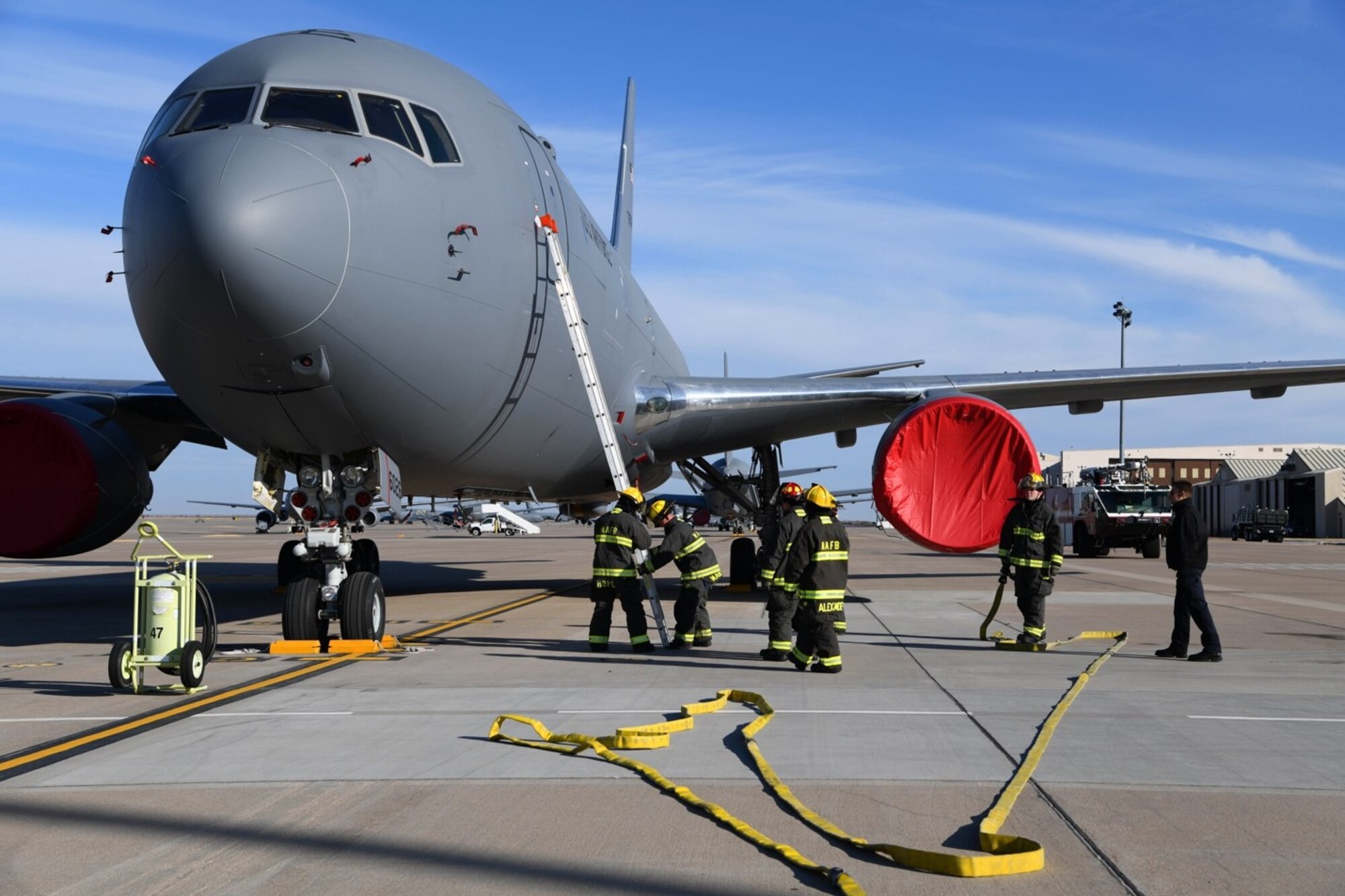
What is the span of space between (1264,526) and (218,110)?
5731cm

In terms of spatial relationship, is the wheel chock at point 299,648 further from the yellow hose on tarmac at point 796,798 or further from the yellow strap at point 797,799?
the yellow strap at point 797,799

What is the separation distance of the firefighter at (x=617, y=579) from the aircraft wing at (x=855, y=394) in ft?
14.4

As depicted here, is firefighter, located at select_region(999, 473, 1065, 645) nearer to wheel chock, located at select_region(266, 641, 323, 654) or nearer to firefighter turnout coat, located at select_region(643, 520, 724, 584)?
firefighter turnout coat, located at select_region(643, 520, 724, 584)

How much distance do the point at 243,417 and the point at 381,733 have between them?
12.4 feet

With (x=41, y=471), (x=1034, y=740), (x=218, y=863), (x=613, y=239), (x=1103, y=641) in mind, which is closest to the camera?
(x=218, y=863)

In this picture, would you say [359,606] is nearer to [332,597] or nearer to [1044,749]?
[332,597]

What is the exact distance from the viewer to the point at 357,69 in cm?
958

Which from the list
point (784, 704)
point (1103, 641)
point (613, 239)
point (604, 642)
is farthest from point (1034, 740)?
point (613, 239)

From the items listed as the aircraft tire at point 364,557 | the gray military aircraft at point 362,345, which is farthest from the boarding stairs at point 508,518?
the gray military aircraft at point 362,345

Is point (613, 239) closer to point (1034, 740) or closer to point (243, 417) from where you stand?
point (243, 417)

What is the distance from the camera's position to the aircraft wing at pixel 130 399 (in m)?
13.8

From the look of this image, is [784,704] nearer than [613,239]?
Yes

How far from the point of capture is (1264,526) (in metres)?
56.8

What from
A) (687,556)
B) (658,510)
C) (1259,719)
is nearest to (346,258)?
(658,510)
